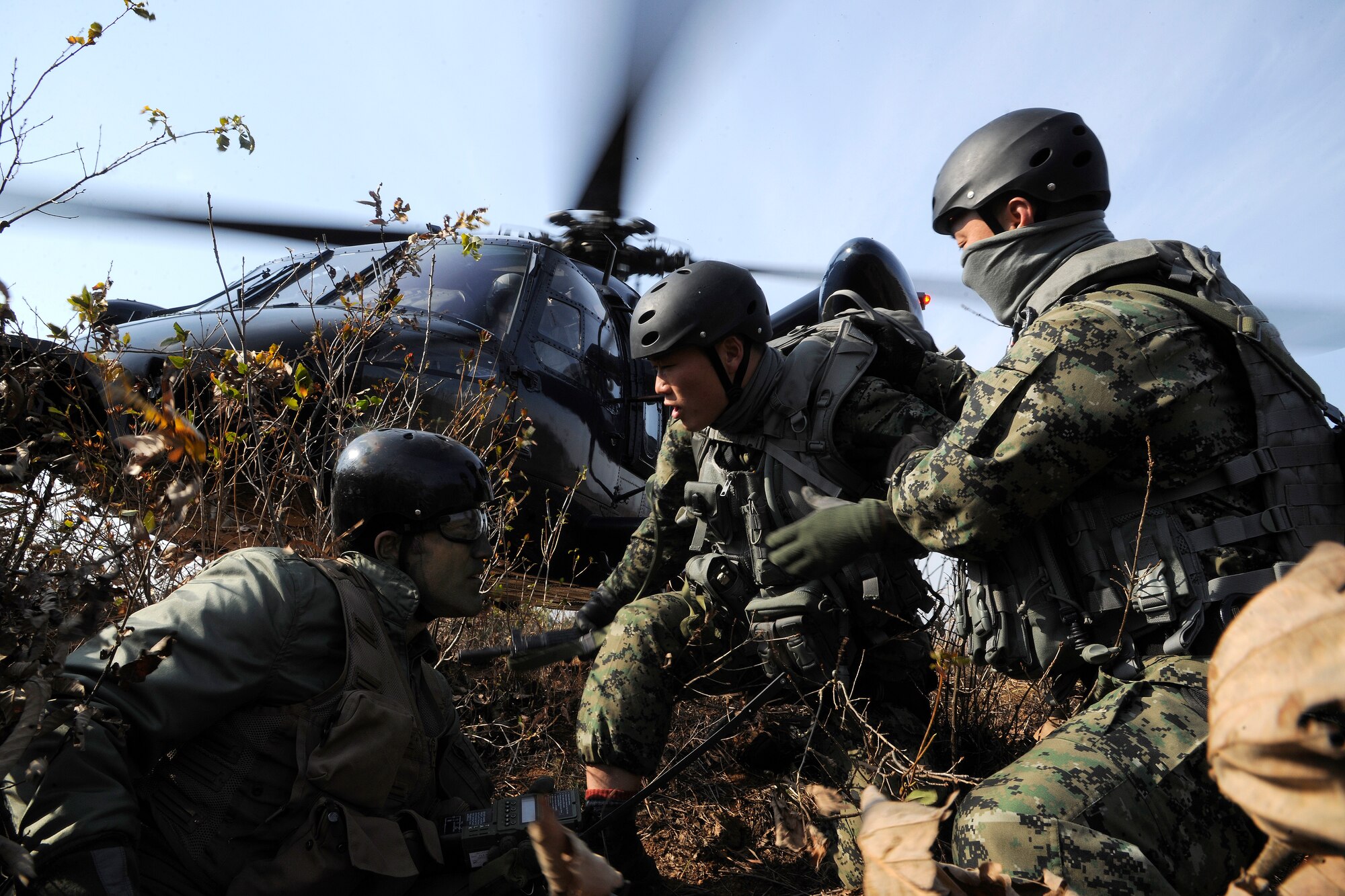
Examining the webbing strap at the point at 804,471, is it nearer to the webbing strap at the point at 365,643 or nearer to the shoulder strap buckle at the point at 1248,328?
the shoulder strap buckle at the point at 1248,328

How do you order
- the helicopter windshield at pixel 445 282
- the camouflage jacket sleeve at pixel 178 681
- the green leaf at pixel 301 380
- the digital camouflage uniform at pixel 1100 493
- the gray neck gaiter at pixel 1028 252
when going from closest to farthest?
the camouflage jacket sleeve at pixel 178 681 < the digital camouflage uniform at pixel 1100 493 < the gray neck gaiter at pixel 1028 252 < the green leaf at pixel 301 380 < the helicopter windshield at pixel 445 282

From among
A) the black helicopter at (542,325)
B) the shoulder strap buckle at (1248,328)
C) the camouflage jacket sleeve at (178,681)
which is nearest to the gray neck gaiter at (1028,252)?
the shoulder strap buckle at (1248,328)

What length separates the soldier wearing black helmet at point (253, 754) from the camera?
1.83m

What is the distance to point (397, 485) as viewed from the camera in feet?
9.34

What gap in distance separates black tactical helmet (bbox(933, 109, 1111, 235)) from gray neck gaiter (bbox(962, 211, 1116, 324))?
97 mm

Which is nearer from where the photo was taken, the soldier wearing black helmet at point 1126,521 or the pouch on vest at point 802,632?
the soldier wearing black helmet at point 1126,521

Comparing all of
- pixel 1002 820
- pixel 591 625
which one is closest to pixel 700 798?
pixel 591 625

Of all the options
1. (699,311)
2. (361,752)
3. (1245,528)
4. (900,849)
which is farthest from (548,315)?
(900,849)

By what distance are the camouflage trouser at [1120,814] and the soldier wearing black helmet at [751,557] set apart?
1.21m

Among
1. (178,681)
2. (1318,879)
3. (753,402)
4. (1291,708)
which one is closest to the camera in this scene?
(1291,708)

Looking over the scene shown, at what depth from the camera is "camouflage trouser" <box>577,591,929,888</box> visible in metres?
3.35

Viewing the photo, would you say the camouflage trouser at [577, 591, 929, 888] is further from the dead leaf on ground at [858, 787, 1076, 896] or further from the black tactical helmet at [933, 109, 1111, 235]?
the dead leaf on ground at [858, 787, 1076, 896]

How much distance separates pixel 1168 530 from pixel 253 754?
2.33 m

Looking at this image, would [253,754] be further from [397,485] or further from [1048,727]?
[1048,727]
